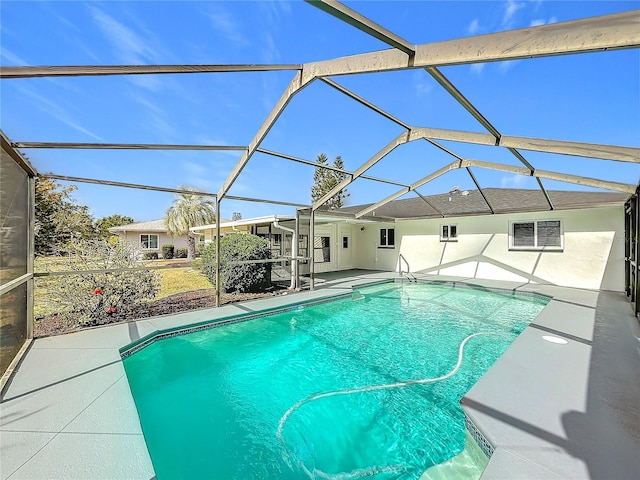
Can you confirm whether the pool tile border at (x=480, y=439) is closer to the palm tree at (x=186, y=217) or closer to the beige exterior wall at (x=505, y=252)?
the beige exterior wall at (x=505, y=252)

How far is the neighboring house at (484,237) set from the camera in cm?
945

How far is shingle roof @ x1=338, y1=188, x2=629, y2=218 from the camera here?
9.46 m

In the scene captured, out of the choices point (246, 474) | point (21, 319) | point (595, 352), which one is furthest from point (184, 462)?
point (595, 352)

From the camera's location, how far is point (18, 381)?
3.29m

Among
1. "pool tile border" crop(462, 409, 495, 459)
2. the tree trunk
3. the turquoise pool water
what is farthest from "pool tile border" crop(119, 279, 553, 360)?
the tree trunk

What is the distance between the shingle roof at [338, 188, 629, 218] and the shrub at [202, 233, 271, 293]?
5.48m

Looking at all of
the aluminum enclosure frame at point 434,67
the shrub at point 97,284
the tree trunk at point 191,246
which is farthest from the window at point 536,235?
the tree trunk at point 191,246

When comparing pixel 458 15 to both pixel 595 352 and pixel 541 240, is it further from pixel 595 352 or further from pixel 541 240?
pixel 541 240

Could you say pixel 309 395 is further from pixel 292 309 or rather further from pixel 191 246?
pixel 191 246

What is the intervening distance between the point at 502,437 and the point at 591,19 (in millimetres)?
3257

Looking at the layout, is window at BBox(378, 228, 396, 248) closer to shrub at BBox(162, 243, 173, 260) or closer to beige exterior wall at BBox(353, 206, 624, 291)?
beige exterior wall at BBox(353, 206, 624, 291)

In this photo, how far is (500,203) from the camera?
1158cm

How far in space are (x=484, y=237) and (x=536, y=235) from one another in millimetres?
1717

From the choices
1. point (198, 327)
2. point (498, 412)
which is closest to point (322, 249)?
point (198, 327)
